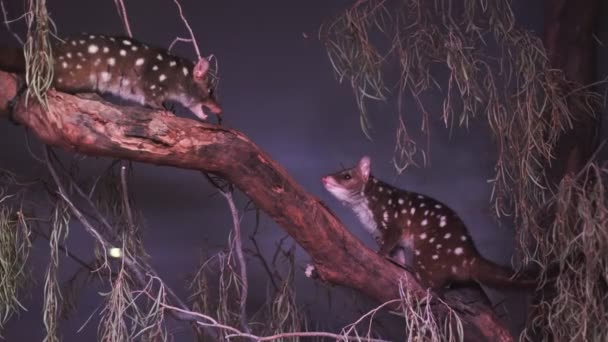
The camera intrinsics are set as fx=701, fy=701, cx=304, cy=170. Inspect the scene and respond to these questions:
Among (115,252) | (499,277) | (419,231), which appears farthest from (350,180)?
(115,252)

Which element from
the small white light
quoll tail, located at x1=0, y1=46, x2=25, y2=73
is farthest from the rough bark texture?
quoll tail, located at x1=0, y1=46, x2=25, y2=73

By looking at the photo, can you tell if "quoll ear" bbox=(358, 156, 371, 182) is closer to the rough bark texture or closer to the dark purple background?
the dark purple background

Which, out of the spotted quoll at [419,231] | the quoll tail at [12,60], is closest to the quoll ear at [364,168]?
the spotted quoll at [419,231]

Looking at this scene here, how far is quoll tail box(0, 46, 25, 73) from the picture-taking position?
2.15 metres

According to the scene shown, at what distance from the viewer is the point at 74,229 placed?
10.4ft

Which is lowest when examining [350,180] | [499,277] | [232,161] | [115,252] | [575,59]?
[115,252]

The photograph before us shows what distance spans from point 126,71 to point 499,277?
5.06ft

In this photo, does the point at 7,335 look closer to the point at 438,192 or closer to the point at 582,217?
the point at 438,192

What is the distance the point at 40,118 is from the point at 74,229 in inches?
48.3

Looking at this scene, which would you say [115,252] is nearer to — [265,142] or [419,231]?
[265,142]

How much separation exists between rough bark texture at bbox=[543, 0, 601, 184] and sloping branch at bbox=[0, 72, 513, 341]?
81 cm

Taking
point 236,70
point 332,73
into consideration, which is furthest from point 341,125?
point 236,70

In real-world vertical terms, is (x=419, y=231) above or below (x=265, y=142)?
below

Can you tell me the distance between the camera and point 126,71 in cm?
236
